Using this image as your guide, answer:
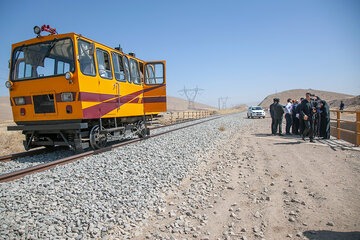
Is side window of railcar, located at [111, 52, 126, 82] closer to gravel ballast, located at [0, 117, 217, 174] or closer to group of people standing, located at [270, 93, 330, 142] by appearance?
gravel ballast, located at [0, 117, 217, 174]

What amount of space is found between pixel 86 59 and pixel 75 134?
2168 millimetres

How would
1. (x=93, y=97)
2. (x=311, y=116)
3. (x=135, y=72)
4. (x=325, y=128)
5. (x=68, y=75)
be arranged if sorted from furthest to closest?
(x=325, y=128) → (x=135, y=72) → (x=311, y=116) → (x=93, y=97) → (x=68, y=75)

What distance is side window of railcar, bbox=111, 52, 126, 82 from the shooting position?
7621 millimetres

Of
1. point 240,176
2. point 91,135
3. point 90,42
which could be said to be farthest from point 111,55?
point 240,176

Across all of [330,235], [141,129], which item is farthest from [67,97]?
[330,235]

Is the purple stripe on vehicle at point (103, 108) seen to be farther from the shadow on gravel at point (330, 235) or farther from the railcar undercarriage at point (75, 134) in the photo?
the shadow on gravel at point (330, 235)

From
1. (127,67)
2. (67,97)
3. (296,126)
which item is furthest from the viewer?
(296,126)

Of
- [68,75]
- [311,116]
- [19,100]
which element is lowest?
[311,116]

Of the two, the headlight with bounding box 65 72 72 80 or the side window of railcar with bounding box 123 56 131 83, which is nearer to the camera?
the headlight with bounding box 65 72 72 80

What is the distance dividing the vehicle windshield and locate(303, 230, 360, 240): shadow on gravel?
629 cm

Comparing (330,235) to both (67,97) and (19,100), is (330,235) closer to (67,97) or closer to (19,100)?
(67,97)

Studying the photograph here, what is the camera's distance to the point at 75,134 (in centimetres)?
622

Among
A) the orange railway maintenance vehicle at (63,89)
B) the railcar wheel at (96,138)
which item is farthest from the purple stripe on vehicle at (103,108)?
the railcar wheel at (96,138)

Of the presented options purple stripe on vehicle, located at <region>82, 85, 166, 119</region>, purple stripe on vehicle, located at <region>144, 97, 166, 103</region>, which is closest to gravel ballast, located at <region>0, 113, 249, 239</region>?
purple stripe on vehicle, located at <region>82, 85, 166, 119</region>
